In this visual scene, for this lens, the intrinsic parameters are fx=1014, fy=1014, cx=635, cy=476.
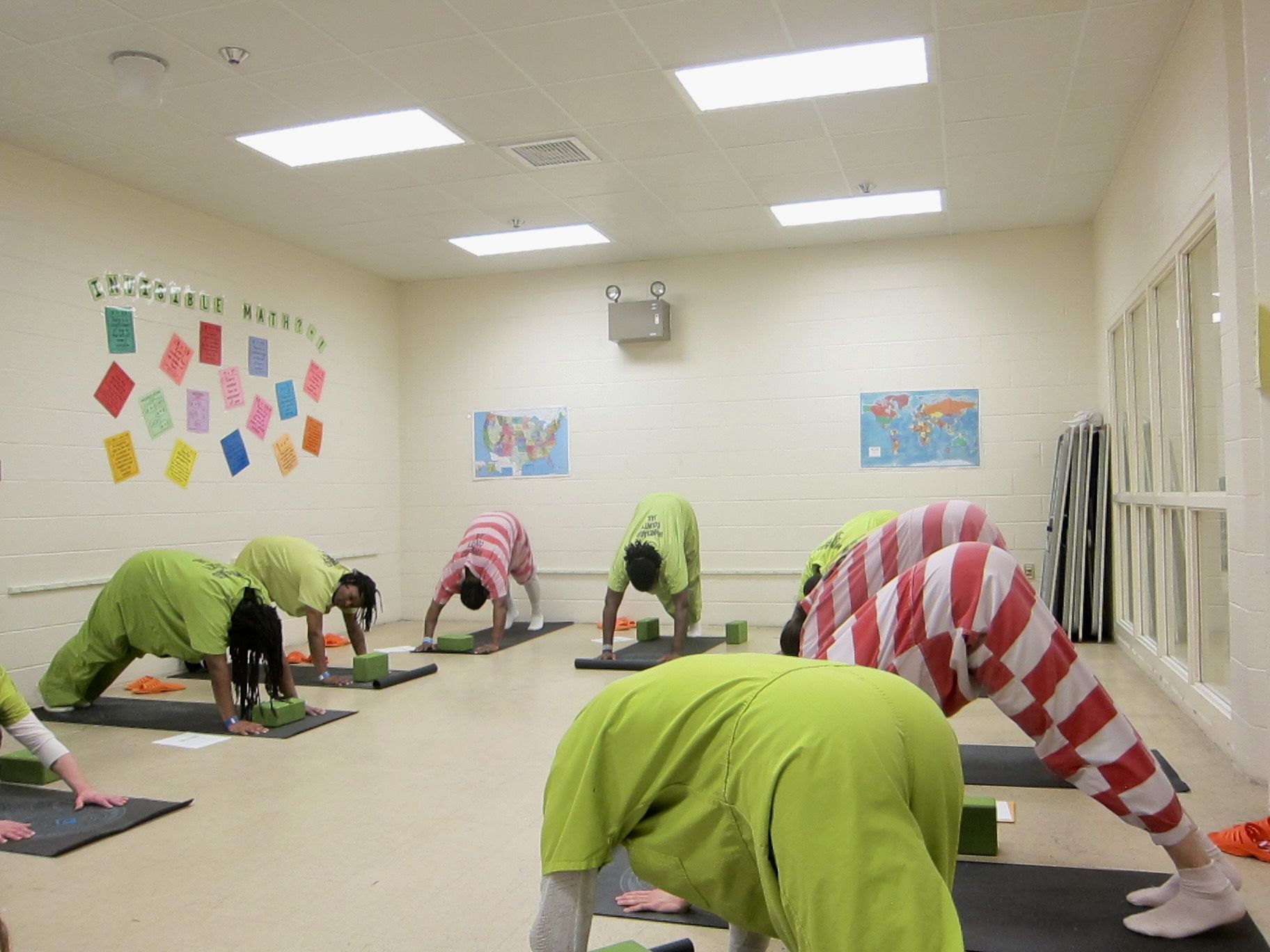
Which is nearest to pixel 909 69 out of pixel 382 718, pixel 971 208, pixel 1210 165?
pixel 1210 165

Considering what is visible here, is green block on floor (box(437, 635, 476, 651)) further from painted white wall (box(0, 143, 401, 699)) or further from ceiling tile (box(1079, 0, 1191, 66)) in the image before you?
ceiling tile (box(1079, 0, 1191, 66))

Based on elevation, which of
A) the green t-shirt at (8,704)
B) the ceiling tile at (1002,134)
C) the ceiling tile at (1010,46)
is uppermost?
the ceiling tile at (1010,46)

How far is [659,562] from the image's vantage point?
672cm

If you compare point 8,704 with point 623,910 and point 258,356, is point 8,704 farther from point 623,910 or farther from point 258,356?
point 258,356

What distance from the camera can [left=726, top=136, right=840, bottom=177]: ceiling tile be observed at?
5.91 m

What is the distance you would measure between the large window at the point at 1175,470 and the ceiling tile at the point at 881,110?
1.47 meters

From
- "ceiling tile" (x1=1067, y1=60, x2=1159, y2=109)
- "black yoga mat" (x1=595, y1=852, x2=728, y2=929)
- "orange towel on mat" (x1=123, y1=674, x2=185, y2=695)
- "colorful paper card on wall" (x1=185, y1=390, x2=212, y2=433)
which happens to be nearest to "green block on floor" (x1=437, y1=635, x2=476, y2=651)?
"orange towel on mat" (x1=123, y1=674, x2=185, y2=695)

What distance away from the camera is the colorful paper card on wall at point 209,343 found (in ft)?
22.7

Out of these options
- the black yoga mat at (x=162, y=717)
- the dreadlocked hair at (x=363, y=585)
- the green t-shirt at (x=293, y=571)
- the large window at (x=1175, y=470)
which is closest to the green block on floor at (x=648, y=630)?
the dreadlocked hair at (x=363, y=585)

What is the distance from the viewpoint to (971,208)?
23.9ft

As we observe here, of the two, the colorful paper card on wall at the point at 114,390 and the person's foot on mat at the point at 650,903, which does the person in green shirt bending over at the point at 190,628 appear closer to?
the colorful paper card on wall at the point at 114,390

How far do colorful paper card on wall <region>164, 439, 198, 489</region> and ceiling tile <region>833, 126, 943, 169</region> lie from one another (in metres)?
4.59

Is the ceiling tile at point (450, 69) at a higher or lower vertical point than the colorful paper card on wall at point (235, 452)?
higher

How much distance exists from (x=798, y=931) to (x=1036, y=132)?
5562mm
